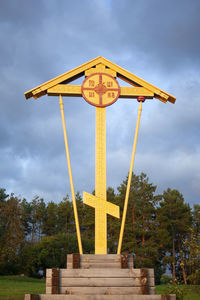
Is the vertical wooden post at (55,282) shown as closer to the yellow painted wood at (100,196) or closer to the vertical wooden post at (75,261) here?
the vertical wooden post at (75,261)

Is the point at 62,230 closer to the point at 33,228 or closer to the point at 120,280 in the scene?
the point at 33,228

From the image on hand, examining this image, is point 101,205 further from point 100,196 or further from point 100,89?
point 100,89

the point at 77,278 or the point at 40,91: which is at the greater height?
the point at 40,91

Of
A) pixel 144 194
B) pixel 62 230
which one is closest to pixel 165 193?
pixel 144 194

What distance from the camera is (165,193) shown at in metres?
46.8

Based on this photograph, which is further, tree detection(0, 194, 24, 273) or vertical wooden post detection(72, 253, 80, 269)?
tree detection(0, 194, 24, 273)

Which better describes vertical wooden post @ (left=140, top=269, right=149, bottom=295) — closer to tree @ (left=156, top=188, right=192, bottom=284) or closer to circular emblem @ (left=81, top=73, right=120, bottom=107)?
circular emblem @ (left=81, top=73, right=120, bottom=107)

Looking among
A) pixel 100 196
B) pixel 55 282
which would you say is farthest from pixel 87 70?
pixel 55 282

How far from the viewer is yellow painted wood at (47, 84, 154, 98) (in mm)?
11945

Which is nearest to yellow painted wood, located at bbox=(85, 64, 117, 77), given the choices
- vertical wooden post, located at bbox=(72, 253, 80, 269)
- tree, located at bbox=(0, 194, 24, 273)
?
vertical wooden post, located at bbox=(72, 253, 80, 269)

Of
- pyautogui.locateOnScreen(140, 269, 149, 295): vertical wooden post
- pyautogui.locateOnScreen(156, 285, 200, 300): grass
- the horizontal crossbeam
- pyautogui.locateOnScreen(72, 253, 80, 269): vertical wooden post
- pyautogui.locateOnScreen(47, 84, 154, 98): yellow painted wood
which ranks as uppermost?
pyautogui.locateOnScreen(47, 84, 154, 98): yellow painted wood

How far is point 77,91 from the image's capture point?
11.9 metres

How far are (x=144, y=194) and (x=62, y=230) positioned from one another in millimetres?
16414

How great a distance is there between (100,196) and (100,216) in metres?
0.64
